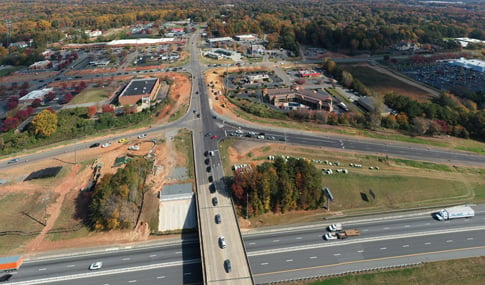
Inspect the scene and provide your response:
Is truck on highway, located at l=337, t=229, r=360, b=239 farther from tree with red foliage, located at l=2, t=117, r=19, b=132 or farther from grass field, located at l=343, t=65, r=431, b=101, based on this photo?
tree with red foliage, located at l=2, t=117, r=19, b=132

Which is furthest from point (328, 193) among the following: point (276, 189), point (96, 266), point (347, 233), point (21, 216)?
point (21, 216)

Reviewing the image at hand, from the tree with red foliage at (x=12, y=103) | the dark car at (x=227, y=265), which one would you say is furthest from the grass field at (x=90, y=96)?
the dark car at (x=227, y=265)

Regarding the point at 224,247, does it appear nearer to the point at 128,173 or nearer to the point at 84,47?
the point at 128,173

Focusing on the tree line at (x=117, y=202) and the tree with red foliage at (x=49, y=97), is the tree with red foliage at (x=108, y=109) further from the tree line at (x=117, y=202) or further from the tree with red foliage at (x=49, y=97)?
the tree line at (x=117, y=202)

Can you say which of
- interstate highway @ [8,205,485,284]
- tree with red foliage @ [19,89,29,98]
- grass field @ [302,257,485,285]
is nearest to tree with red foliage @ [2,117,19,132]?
Result: tree with red foliage @ [19,89,29,98]

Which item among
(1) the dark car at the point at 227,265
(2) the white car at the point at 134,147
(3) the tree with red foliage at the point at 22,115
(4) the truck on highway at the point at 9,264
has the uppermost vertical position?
(3) the tree with red foliage at the point at 22,115

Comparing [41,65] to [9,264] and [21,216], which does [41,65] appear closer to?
[21,216]
